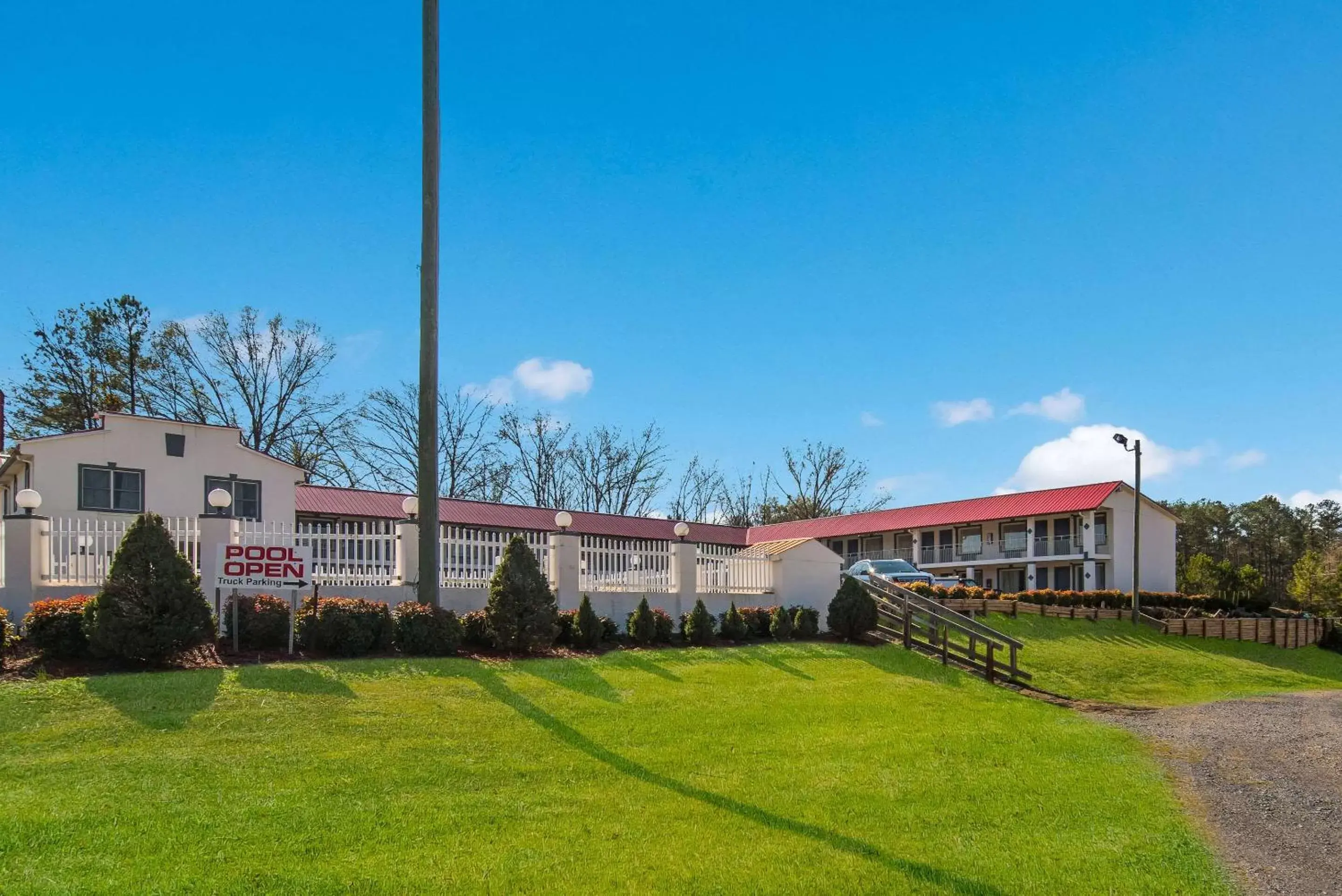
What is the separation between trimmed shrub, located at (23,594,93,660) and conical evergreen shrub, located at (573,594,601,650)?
20.2 ft

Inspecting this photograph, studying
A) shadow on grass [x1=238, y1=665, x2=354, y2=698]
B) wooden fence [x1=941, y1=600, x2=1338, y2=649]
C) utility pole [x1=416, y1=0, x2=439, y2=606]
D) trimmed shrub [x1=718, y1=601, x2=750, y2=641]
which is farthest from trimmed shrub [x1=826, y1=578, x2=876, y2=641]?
shadow on grass [x1=238, y1=665, x2=354, y2=698]

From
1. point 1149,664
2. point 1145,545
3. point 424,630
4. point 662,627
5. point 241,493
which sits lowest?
point 1149,664

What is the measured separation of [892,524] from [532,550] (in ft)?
124

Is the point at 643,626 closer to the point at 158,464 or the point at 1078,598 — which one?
the point at 158,464

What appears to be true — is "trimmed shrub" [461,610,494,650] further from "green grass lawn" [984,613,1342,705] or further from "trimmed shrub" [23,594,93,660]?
"green grass lawn" [984,613,1342,705]

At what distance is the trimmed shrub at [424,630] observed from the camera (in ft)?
41.2

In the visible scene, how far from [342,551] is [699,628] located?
5622 mm

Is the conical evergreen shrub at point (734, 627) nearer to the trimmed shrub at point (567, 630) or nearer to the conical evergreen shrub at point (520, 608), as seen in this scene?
the trimmed shrub at point (567, 630)

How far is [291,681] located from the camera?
10297 millimetres

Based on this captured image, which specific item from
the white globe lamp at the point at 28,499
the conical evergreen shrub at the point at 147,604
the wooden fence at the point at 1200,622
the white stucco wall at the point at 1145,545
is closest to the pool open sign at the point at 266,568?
the conical evergreen shrub at the point at 147,604

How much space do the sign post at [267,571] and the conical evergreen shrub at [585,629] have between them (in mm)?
3816

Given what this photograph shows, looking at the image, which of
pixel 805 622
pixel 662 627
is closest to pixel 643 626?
pixel 662 627

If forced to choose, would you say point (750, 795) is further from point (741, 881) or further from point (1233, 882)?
point (1233, 882)

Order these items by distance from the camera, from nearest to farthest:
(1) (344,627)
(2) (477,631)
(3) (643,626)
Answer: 1. (1) (344,627)
2. (2) (477,631)
3. (3) (643,626)
